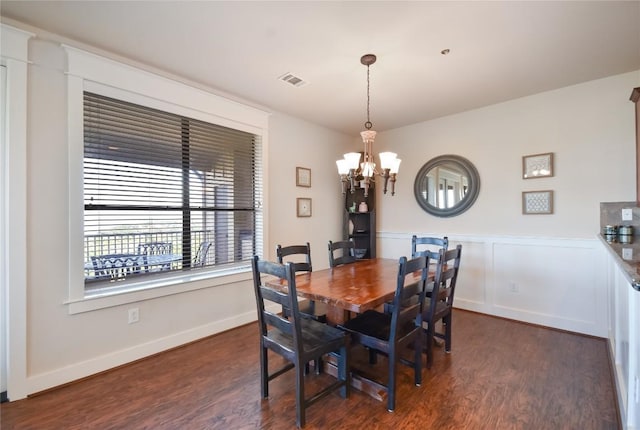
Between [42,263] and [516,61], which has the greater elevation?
[516,61]

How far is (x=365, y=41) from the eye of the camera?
2258 mm

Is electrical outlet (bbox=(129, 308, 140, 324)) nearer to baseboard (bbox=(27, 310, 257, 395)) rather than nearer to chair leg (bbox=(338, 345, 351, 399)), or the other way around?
baseboard (bbox=(27, 310, 257, 395))

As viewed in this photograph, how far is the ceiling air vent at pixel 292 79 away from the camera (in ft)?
9.27

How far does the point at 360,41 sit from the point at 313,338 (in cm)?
220

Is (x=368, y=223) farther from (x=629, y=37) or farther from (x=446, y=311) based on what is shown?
(x=629, y=37)

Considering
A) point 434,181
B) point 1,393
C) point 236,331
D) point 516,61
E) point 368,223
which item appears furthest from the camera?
point 368,223

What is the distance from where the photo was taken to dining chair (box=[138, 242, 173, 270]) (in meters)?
2.68

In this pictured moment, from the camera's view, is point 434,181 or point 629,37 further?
point 434,181

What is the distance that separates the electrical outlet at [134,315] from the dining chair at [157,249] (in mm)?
A: 420

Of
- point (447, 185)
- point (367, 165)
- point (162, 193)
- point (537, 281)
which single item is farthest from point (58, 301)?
point (537, 281)

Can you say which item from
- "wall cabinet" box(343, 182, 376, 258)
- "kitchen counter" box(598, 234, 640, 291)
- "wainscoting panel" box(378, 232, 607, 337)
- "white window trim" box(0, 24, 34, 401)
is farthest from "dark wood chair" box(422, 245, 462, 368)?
"white window trim" box(0, 24, 34, 401)

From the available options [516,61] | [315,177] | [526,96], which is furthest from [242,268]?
[526,96]

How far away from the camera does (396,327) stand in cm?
186

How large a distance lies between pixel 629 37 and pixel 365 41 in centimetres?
202
